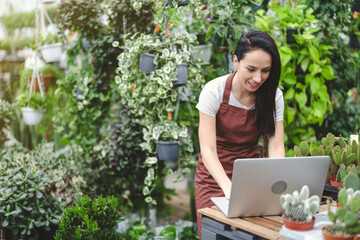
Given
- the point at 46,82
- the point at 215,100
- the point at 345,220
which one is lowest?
the point at 345,220

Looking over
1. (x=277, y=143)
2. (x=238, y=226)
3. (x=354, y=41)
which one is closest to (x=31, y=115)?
(x=277, y=143)

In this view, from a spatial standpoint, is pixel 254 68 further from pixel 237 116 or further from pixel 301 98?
pixel 301 98

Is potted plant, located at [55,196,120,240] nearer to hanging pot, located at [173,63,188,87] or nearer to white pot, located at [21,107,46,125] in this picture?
hanging pot, located at [173,63,188,87]

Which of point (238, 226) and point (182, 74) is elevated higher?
point (182, 74)

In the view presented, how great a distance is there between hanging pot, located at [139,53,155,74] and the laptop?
1.58 meters

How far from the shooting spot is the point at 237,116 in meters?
2.04

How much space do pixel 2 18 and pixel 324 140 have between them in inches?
125

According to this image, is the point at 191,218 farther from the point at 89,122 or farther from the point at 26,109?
the point at 26,109

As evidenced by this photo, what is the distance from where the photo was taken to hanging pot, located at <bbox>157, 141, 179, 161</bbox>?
296 centimetres

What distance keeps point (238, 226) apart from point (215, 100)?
0.69m

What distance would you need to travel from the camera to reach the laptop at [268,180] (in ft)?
4.59

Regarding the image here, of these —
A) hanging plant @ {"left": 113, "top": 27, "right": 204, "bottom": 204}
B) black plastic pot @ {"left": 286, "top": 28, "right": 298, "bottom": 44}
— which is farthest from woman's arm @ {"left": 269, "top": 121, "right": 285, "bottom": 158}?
black plastic pot @ {"left": 286, "top": 28, "right": 298, "bottom": 44}

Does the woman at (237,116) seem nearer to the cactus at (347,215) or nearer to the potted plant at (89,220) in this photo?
the cactus at (347,215)

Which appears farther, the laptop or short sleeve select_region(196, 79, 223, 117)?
short sleeve select_region(196, 79, 223, 117)
